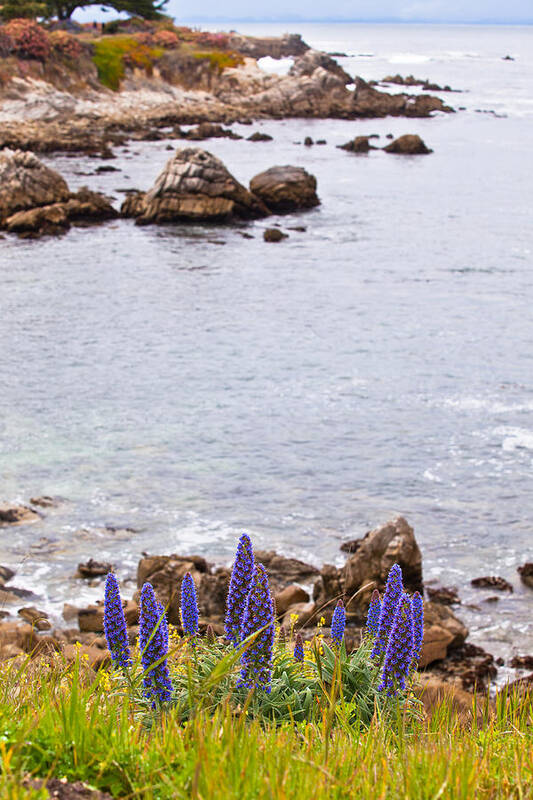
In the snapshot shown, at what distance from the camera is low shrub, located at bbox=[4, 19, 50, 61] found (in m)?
85.3

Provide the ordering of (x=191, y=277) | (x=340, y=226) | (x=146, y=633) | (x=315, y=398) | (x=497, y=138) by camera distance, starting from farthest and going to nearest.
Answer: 1. (x=497, y=138)
2. (x=340, y=226)
3. (x=191, y=277)
4. (x=315, y=398)
5. (x=146, y=633)

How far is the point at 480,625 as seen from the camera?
45.9 ft

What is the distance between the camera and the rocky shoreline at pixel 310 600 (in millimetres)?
12539

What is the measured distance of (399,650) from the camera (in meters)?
4.75

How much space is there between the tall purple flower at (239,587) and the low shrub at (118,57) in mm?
93028

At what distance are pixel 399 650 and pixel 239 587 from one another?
0.91 meters

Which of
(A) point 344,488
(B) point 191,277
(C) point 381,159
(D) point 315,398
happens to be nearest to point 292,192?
(B) point 191,277

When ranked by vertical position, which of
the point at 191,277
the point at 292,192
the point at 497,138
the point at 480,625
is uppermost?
the point at 497,138

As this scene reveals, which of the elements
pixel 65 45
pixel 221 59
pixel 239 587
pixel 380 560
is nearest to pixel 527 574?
pixel 380 560

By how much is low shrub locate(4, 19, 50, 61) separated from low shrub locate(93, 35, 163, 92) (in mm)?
6677

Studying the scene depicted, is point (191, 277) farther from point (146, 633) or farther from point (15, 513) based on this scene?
point (146, 633)

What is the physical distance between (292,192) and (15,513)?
119ft

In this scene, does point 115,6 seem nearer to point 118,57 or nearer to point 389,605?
point 118,57

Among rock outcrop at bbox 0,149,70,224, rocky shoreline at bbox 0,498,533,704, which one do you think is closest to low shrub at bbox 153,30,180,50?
rock outcrop at bbox 0,149,70,224
